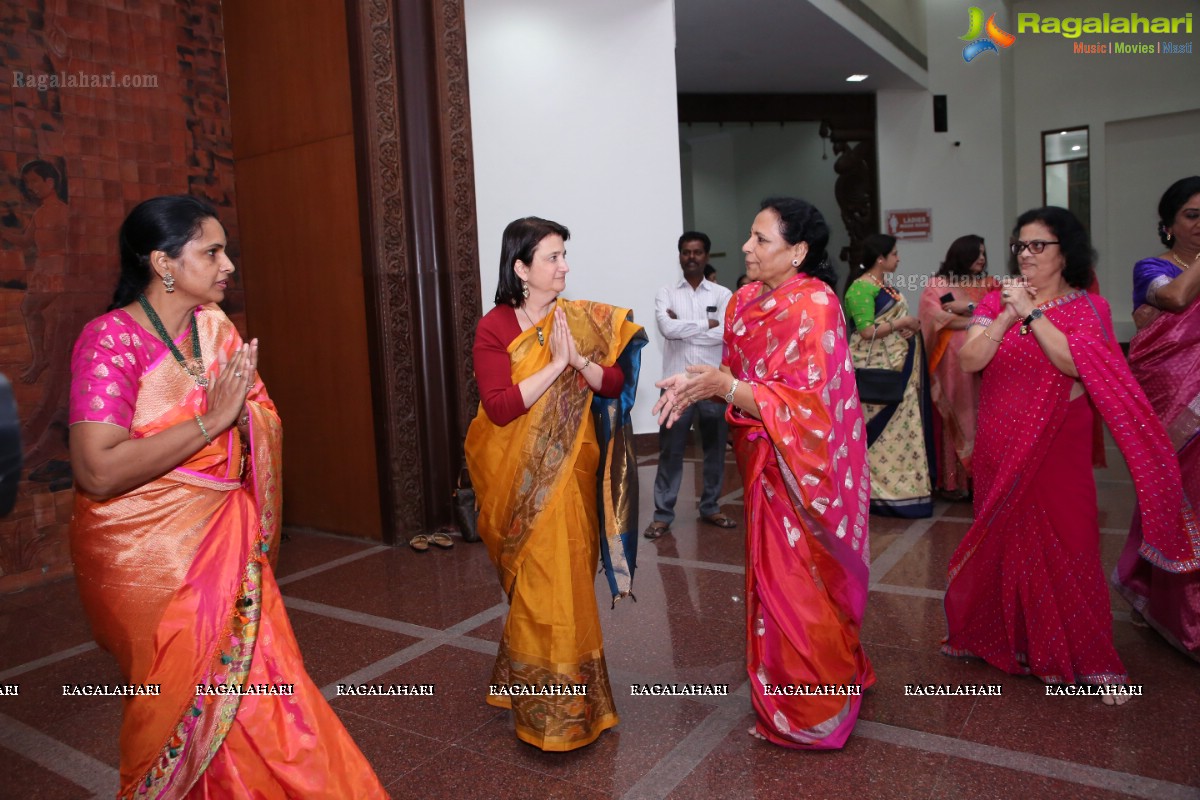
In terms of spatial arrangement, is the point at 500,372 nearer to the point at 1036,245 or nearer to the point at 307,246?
the point at 1036,245

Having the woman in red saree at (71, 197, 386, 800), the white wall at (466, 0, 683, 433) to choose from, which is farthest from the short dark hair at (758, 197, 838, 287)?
the white wall at (466, 0, 683, 433)

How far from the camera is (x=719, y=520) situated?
497 centimetres

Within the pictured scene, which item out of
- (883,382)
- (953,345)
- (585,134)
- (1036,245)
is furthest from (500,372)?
(585,134)

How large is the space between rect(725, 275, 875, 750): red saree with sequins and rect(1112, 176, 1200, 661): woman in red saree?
129cm

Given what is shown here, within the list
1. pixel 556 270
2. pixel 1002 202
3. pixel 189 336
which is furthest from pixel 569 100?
pixel 1002 202

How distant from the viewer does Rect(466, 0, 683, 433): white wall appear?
577 cm

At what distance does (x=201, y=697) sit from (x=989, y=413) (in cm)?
249

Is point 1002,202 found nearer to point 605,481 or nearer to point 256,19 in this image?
point 256,19

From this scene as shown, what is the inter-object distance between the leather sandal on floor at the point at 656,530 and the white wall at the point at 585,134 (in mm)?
1988

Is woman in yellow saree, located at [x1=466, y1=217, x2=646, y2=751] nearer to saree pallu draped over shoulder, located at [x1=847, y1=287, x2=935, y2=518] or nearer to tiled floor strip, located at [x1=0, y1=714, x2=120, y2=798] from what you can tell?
tiled floor strip, located at [x1=0, y1=714, x2=120, y2=798]

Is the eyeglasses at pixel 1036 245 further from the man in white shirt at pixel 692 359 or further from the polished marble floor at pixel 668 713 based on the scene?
the man in white shirt at pixel 692 359

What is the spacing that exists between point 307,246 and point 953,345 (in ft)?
13.2

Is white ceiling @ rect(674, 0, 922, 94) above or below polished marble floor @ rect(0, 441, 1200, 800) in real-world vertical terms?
above

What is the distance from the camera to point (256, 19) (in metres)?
5.16
